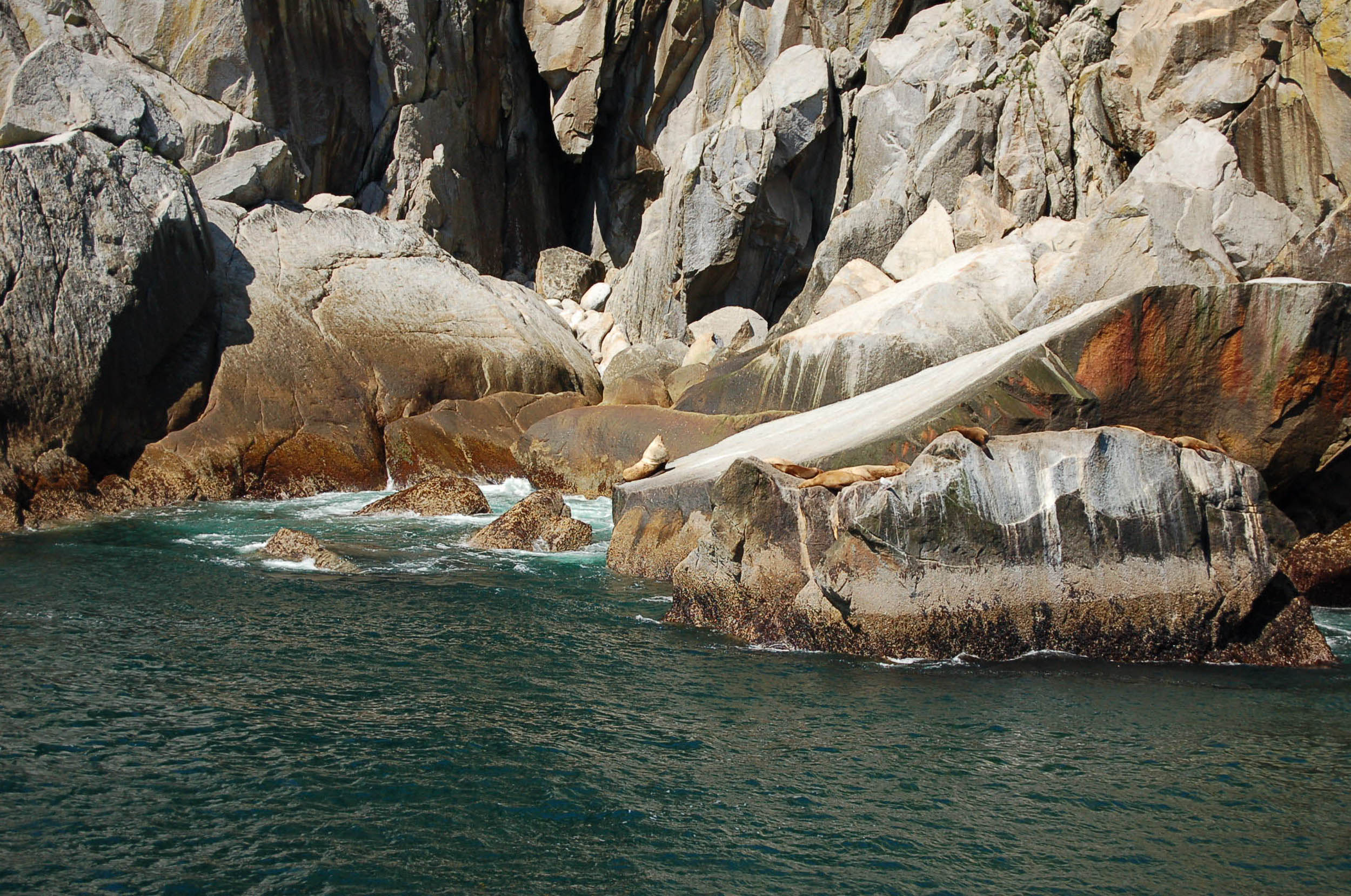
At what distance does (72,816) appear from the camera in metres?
5.40

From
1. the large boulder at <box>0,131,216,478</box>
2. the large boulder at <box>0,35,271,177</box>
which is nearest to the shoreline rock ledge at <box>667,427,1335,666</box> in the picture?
the large boulder at <box>0,131,216,478</box>

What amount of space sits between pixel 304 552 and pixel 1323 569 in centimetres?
1097

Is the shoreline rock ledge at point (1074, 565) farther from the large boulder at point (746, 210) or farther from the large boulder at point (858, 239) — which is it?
the large boulder at point (746, 210)

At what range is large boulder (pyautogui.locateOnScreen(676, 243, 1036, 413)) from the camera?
16.7m

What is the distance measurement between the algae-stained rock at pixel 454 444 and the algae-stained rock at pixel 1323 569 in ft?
40.0

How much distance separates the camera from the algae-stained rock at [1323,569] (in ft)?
35.7

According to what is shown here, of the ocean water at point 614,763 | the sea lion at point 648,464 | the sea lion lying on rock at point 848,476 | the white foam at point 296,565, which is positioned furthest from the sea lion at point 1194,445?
the white foam at point 296,565

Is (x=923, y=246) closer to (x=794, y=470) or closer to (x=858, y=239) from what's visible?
(x=858, y=239)

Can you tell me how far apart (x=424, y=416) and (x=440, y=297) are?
3.81 m

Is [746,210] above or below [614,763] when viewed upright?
above

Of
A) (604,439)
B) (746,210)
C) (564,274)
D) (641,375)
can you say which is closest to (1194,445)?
(604,439)

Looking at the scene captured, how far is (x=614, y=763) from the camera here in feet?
20.5

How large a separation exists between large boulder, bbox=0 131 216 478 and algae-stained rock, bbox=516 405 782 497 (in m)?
6.04

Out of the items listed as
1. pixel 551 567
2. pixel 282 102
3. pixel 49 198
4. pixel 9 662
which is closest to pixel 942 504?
pixel 551 567
